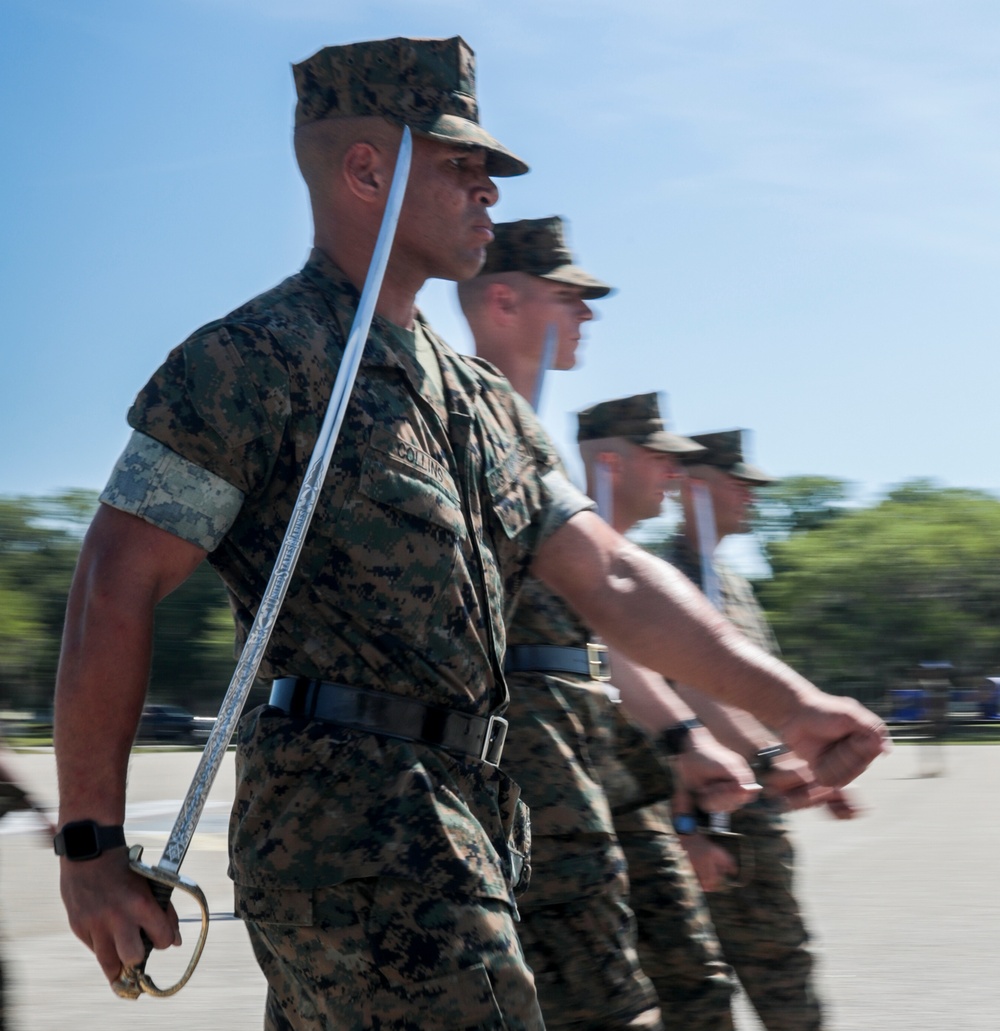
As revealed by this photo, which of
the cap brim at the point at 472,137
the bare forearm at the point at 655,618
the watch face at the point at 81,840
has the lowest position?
the watch face at the point at 81,840

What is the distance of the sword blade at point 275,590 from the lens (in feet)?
7.68

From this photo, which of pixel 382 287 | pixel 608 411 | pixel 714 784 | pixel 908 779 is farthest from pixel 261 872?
pixel 908 779

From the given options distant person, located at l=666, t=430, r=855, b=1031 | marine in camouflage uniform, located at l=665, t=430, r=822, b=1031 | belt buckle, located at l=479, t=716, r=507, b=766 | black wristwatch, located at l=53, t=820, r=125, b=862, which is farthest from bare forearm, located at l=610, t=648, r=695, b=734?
black wristwatch, located at l=53, t=820, r=125, b=862

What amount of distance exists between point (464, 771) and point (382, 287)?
→ 88 cm

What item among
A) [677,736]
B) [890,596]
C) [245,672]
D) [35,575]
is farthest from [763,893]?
[35,575]

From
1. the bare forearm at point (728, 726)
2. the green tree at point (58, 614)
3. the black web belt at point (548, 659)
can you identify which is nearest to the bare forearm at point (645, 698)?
the black web belt at point (548, 659)

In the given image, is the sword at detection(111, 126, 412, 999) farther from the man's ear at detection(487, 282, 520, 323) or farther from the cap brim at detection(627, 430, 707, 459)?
the cap brim at detection(627, 430, 707, 459)

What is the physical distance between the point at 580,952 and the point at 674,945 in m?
0.70

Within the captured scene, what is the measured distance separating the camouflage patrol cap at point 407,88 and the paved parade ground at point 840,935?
2295mm

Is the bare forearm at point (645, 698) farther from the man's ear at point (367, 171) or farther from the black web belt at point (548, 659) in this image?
the man's ear at point (367, 171)

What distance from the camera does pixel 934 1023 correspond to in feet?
18.7

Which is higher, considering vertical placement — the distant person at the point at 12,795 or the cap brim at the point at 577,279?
the cap brim at the point at 577,279

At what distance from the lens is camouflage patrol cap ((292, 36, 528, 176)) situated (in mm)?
2904

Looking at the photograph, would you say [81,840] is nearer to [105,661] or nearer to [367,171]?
[105,661]
